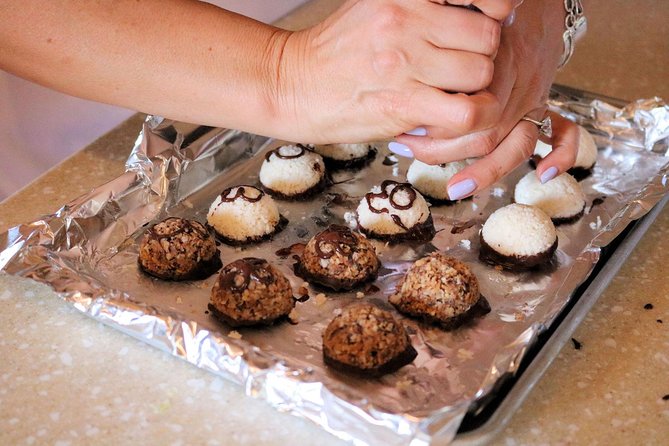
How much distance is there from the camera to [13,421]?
1330 mm

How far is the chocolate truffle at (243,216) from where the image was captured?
1.79 meters

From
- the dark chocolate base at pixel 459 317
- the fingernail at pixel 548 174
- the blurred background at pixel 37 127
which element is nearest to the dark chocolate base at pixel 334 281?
the dark chocolate base at pixel 459 317

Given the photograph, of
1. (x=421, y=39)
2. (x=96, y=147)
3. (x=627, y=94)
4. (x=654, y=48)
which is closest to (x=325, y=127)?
(x=421, y=39)

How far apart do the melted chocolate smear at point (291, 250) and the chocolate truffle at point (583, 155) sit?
2.39 feet

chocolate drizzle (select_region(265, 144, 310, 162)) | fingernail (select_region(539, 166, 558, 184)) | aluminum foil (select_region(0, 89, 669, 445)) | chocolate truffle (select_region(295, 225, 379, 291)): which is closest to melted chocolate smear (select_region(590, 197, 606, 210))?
aluminum foil (select_region(0, 89, 669, 445))

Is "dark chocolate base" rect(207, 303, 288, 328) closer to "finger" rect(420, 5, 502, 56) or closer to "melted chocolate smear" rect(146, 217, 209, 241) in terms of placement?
"melted chocolate smear" rect(146, 217, 209, 241)

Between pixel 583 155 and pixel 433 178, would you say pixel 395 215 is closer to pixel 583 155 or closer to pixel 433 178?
pixel 433 178

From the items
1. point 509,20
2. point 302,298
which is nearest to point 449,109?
point 509,20

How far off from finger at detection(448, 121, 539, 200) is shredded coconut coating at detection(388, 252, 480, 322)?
0.51ft

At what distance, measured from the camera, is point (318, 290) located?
5.44ft

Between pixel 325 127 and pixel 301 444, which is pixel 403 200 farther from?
pixel 301 444

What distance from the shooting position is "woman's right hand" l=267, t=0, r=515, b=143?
1377mm

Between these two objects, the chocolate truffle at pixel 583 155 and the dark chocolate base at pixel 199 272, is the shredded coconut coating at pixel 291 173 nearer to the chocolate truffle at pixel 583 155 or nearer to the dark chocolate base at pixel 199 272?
the dark chocolate base at pixel 199 272

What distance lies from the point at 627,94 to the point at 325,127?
1381 mm
